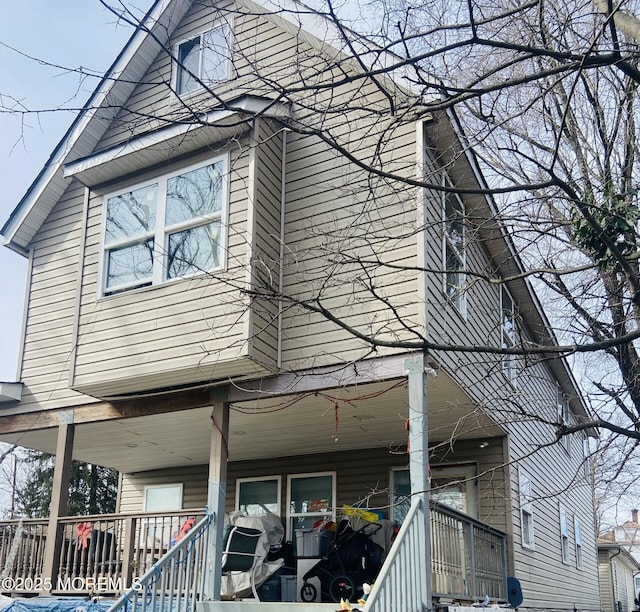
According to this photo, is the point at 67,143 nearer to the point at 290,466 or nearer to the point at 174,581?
the point at 290,466

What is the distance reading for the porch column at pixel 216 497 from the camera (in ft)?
27.4

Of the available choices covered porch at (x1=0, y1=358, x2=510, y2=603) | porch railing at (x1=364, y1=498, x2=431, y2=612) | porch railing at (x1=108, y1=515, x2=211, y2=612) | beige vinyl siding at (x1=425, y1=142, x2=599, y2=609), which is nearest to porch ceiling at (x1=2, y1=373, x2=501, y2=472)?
covered porch at (x1=0, y1=358, x2=510, y2=603)

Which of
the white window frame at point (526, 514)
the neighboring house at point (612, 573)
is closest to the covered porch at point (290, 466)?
the white window frame at point (526, 514)

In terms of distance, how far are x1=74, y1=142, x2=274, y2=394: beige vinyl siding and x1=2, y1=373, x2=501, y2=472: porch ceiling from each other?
3.30 feet

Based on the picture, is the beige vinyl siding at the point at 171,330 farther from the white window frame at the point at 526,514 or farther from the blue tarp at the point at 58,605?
the white window frame at the point at 526,514

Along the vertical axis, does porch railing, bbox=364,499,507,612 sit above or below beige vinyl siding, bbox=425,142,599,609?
below

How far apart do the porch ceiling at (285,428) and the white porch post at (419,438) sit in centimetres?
60

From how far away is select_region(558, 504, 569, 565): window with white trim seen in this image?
51.9 ft

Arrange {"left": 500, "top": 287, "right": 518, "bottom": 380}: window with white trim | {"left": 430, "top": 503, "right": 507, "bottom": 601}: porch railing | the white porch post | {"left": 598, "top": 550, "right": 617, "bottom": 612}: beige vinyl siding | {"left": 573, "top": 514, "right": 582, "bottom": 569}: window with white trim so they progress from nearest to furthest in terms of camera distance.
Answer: the white porch post < {"left": 430, "top": 503, "right": 507, "bottom": 601}: porch railing < {"left": 500, "top": 287, "right": 518, "bottom": 380}: window with white trim < {"left": 573, "top": 514, "right": 582, "bottom": 569}: window with white trim < {"left": 598, "top": 550, "right": 617, "bottom": 612}: beige vinyl siding

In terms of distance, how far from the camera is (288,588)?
31.8 feet

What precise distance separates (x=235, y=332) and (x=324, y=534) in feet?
9.14

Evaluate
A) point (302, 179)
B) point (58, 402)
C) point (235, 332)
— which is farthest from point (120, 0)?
Result: point (58, 402)

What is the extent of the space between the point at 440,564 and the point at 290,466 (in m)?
5.00

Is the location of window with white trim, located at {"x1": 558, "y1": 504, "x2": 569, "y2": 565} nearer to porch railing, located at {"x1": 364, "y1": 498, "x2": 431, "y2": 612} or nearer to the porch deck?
the porch deck
